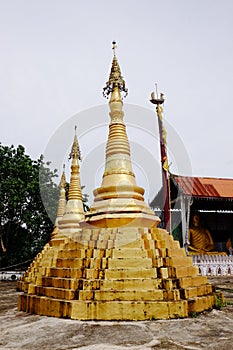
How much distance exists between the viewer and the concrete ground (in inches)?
166

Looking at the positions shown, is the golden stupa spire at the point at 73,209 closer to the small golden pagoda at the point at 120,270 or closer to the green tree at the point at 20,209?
the small golden pagoda at the point at 120,270

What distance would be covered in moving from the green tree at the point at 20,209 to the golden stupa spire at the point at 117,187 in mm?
14436

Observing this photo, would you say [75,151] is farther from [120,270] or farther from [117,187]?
[120,270]

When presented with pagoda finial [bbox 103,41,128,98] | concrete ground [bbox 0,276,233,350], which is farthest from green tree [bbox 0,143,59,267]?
concrete ground [bbox 0,276,233,350]

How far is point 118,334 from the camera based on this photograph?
4.79m

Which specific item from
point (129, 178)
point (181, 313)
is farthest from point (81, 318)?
point (129, 178)

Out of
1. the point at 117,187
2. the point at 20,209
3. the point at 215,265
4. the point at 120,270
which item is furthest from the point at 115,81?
the point at 20,209

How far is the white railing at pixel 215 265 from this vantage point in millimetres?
18539

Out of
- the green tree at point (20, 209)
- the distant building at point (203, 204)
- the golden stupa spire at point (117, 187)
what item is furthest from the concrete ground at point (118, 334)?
the green tree at point (20, 209)

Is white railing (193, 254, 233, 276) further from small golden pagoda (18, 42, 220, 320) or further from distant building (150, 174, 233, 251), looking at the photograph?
small golden pagoda (18, 42, 220, 320)

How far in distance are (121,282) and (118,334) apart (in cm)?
135

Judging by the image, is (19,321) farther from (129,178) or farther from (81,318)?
(129,178)

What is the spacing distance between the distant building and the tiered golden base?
1367 centimetres

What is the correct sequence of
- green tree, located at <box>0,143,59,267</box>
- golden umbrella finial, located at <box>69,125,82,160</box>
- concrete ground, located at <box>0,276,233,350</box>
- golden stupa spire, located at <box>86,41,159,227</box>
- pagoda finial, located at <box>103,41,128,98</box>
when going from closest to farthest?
concrete ground, located at <box>0,276,233,350</box> → golden stupa spire, located at <box>86,41,159,227</box> → pagoda finial, located at <box>103,41,128,98</box> → golden umbrella finial, located at <box>69,125,82,160</box> → green tree, located at <box>0,143,59,267</box>
